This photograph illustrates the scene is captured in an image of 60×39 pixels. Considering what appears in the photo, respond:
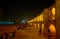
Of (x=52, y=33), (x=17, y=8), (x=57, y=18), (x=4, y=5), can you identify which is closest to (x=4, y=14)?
(x=4, y=5)

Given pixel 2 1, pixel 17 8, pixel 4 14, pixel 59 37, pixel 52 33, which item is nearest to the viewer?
pixel 59 37

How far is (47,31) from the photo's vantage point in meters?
8.51

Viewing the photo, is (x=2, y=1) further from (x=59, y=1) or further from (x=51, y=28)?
(x=51, y=28)

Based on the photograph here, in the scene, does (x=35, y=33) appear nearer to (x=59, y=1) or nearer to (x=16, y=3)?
(x=16, y=3)

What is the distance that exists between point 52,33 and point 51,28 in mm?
356

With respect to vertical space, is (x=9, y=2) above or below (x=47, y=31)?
above

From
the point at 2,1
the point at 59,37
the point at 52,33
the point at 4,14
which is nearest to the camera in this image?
the point at 59,37

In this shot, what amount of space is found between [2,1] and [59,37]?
2.53 m

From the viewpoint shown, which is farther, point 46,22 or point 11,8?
point 46,22

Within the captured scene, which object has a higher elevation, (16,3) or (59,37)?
(16,3)

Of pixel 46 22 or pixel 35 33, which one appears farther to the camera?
pixel 46 22

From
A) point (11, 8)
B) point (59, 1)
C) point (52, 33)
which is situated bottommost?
point (52, 33)

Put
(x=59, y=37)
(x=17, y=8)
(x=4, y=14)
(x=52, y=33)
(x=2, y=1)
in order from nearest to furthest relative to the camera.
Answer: (x=59, y=37) < (x=2, y=1) < (x=4, y=14) < (x=17, y=8) < (x=52, y=33)

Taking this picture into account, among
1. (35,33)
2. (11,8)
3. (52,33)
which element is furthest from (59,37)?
(52,33)
